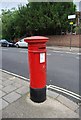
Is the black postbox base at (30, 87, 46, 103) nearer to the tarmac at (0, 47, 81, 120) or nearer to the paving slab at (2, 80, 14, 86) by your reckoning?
the tarmac at (0, 47, 81, 120)

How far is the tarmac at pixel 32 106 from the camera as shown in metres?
3.58

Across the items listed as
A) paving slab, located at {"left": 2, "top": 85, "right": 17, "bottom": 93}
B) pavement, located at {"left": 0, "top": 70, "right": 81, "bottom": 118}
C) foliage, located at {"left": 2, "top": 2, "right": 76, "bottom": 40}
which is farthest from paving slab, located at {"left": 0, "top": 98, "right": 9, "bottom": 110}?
foliage, located at {"left": 2, "top": 2, "right": 76, "bottom": 40}

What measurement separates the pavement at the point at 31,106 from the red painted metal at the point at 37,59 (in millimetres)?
411

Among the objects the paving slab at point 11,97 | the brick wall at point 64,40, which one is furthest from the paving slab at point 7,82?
the brick wall at point 64,40

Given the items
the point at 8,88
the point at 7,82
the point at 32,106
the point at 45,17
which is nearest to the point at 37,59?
the point at 32,106

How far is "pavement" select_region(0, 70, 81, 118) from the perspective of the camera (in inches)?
141

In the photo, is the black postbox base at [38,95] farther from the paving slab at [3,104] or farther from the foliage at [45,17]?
the foliage at [45,17]

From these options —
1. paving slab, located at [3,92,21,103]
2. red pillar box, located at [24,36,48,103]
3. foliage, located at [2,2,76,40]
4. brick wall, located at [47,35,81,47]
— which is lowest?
paving slab, located at [3,92,21,103]

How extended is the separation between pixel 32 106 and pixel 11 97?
702 millimetres

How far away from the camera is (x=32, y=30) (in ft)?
86.4

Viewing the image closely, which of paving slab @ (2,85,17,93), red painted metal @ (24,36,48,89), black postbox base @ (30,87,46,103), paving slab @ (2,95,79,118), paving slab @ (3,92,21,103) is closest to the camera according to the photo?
paving slab @ (2,95,79,118)

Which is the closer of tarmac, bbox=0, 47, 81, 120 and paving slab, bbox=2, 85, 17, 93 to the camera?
tarmac, bbox=0, 47, 81, 120

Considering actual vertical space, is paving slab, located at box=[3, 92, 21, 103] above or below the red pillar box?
below

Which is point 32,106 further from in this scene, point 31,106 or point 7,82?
point 7,82
